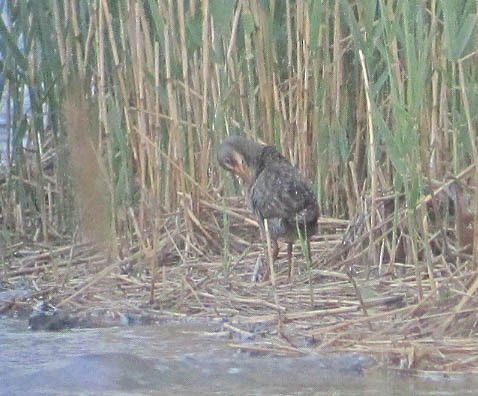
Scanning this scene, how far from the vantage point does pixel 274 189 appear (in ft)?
14.6

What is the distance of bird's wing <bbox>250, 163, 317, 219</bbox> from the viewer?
4.35m

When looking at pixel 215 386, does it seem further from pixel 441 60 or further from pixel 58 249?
pixel 58 249

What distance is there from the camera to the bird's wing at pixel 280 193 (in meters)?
4.35

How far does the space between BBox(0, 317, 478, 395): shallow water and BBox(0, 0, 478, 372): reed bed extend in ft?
1.53

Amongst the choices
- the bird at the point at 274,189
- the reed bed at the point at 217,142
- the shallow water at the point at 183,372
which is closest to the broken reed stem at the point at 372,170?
the reed bed at the point at 217,142

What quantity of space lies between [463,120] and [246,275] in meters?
1.03

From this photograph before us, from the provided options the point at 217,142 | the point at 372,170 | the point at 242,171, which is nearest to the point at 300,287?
the point at 372,170

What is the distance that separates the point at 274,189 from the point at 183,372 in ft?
4.51

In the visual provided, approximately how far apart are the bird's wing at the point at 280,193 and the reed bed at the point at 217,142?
179mm

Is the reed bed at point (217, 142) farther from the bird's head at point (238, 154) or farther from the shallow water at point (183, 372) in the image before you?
the shallow water at point (183, 372)

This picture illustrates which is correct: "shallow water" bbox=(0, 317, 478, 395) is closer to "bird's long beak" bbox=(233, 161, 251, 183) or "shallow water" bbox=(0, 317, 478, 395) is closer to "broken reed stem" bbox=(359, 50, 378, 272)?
"broken reed stem" bbox=(359, 50, 378, 272)

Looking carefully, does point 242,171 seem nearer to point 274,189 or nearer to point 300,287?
point 274,189

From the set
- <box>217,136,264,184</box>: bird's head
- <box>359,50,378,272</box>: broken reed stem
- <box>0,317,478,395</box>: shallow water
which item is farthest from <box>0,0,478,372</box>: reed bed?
<box>0,317,478,395</box>: shallow water

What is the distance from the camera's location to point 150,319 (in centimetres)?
395
